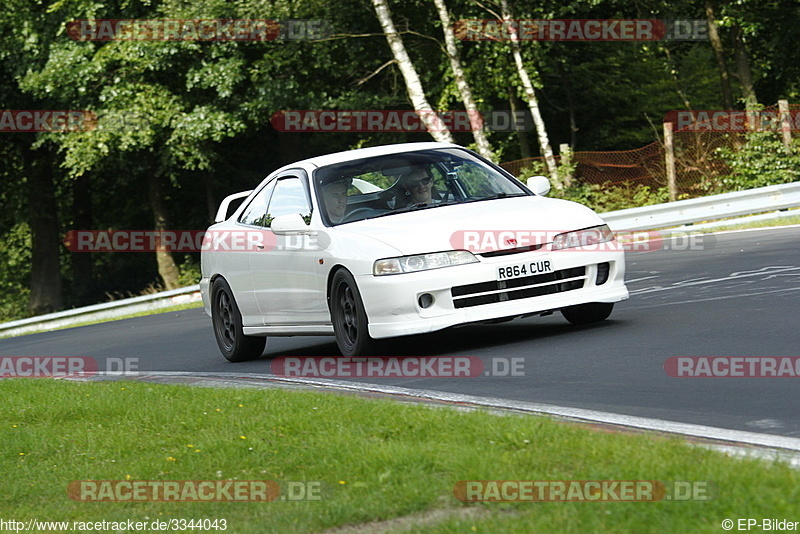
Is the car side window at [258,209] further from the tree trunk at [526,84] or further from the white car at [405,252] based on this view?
the tree trunk at [526,84]

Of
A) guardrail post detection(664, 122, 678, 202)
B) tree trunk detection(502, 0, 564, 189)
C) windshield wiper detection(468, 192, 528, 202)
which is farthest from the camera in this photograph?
tree trunk detection(502, 0, 564, 189)

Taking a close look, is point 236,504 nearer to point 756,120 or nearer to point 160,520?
point 160,520

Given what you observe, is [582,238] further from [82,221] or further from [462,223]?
[82,221]

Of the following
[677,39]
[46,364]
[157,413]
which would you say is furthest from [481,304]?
[677,39]

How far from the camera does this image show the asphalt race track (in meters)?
7.11

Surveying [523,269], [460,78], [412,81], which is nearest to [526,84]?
[460,78]

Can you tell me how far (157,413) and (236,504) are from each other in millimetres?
3005

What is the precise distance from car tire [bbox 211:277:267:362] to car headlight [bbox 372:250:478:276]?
282 centimetres

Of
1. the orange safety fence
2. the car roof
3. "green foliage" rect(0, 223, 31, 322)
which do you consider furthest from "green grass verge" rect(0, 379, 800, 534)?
"green foliage" rect(0, 223, 31, 322)

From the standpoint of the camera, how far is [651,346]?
9.20 meters

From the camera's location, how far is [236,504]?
555 centimetres

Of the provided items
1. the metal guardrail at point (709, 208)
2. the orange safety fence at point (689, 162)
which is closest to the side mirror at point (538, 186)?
the metal guardrail at point (709, 208)

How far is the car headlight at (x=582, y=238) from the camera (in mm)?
9922

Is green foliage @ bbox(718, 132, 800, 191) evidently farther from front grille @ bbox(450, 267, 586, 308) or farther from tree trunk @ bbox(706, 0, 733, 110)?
front grille @ bbox(450, 267, 586, 308)
